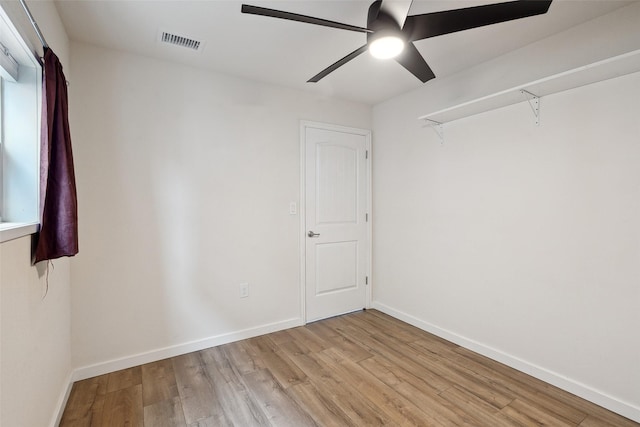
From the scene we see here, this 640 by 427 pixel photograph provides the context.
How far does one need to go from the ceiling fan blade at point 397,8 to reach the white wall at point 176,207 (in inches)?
71.7

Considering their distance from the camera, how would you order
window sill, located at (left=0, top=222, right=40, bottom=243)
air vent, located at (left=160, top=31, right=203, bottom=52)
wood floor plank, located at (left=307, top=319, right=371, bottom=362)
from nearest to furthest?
window sill, located at (left=0, top=222, right=40, bottom=243) < air vent, located at (left=160, top=31, right=203, bottom=52) < wood floor plank, located at (left=307, top=319, right=371, bottom=362)

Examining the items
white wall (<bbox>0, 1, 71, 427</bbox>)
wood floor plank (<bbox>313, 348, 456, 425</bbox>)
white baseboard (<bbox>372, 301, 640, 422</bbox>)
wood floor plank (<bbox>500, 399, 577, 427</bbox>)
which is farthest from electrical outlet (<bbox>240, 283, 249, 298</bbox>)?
wood floor plank (<bbox>500, 399, 577, 427</bbox>)

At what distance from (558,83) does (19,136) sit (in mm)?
3185

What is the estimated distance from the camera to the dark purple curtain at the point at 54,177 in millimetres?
1490

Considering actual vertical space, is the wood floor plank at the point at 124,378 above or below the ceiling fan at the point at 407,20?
below

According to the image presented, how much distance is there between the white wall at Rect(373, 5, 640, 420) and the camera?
1.90 metres

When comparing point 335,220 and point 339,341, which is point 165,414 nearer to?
point 339,341

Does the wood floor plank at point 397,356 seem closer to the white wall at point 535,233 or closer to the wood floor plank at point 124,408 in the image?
the white wall at point 535,233

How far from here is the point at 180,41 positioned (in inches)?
88.2

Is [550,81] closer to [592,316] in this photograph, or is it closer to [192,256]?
[592,316]

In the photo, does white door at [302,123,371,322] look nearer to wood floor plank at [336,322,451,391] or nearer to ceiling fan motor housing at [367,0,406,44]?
wood floor plank at [336,322,451,391]

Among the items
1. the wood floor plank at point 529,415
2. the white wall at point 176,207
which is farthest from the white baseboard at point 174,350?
the wood floor plank at point 529,415

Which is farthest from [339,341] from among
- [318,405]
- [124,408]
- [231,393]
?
[124,408]

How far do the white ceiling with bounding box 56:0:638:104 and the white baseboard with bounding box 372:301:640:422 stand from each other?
233 centimetres
